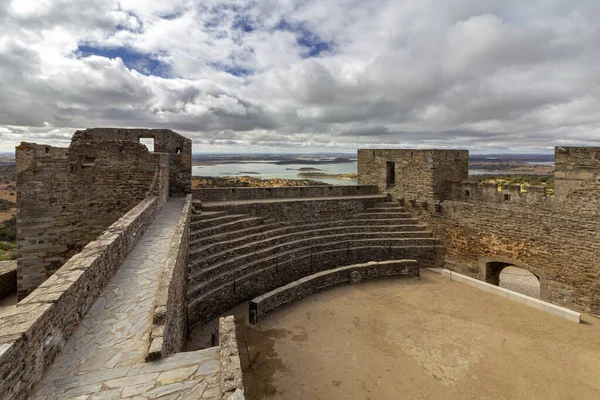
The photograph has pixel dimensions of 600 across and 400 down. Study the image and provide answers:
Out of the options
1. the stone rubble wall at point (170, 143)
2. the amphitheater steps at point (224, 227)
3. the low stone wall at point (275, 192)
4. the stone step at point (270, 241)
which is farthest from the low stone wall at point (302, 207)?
the stone rubble wall at point (170, 143)

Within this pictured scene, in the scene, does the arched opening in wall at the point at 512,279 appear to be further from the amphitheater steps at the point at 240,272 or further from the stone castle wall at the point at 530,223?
the amphitheater steps at the point at 240,272

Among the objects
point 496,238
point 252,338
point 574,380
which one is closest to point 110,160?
point 252,338

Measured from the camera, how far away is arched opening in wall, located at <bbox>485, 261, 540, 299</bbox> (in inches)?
466

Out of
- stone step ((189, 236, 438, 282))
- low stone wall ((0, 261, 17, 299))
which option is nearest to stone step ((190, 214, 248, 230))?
stone step ((189, 236, 438, 282))

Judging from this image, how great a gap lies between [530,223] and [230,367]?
36.9ft

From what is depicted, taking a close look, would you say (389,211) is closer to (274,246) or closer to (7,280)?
(274,246)

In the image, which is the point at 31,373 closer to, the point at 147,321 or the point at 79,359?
the point at 79,359

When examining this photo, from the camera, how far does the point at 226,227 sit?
987cm

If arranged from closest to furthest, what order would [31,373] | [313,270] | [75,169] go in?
[31,373] → [75,169] → [313,270]

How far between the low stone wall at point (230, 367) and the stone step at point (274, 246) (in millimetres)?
4393

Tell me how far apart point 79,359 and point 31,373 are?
44cm

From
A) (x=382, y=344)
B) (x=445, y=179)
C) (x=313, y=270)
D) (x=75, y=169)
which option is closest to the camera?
(x=382, y=344)

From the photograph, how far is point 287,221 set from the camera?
12.1 meters

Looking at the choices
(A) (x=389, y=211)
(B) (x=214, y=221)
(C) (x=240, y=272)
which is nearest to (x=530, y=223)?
(A) (x=389, y=211)
